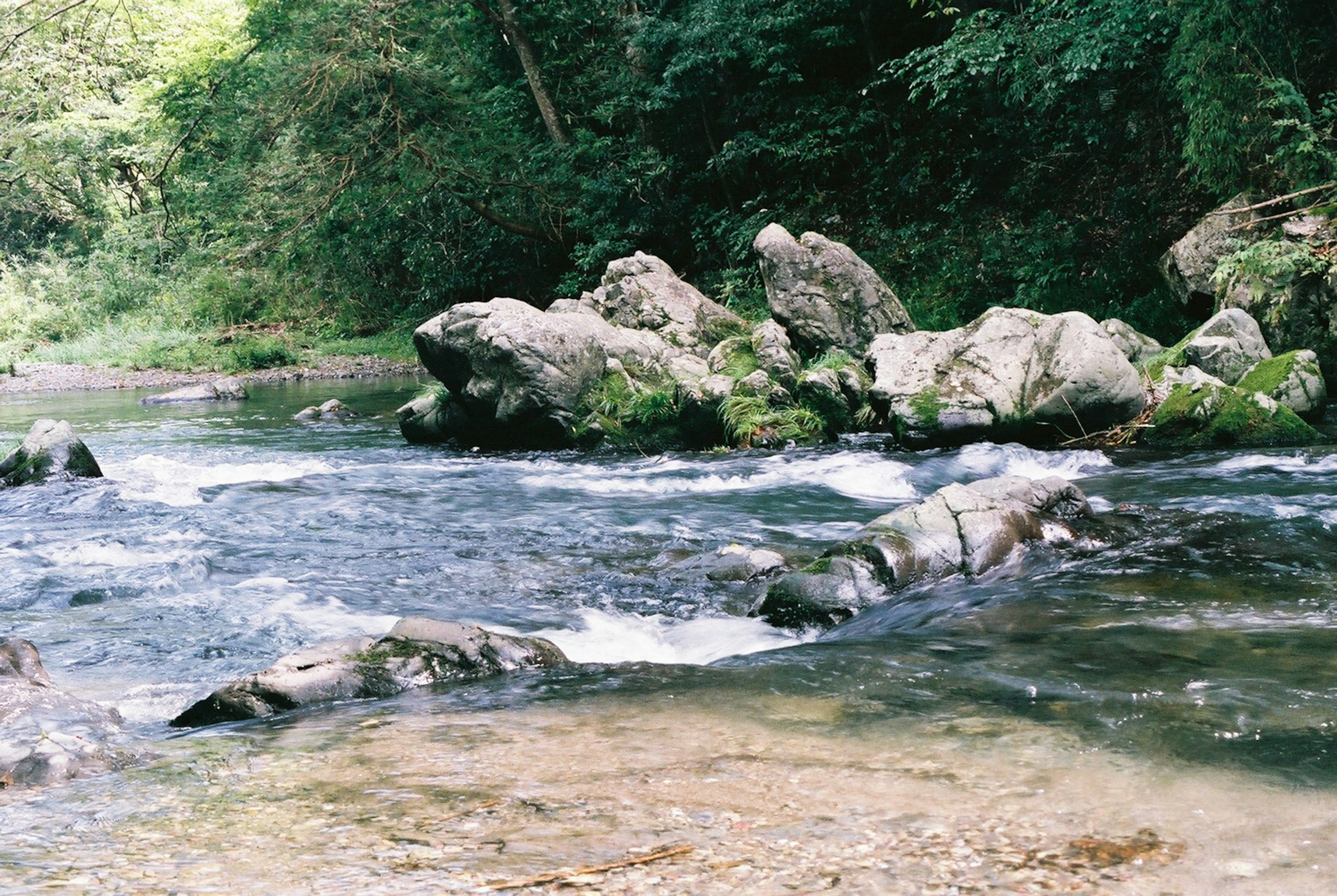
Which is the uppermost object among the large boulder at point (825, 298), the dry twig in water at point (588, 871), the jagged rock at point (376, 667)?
the large boulder at point (825, 298)

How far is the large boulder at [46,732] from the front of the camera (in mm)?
3344

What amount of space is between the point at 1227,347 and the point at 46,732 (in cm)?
1084

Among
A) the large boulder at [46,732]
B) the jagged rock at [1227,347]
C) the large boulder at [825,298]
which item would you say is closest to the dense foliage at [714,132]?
the jagged rock at [1227,347]

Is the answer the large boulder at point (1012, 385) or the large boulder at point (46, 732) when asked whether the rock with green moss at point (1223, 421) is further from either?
the large boulder at point (46, 732)

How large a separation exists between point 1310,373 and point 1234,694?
7.80 meters

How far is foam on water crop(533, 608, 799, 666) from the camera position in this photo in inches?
196

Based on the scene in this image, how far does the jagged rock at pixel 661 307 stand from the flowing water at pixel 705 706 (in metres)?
5.48

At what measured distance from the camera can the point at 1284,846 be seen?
259cm

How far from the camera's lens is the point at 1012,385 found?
10578 millimetres

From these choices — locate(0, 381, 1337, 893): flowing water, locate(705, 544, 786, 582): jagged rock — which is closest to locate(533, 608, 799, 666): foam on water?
locate(0, 381, 1337, 893): flowing water

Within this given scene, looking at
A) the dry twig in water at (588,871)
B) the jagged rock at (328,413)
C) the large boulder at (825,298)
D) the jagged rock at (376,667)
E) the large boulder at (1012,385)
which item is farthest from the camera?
the jagged rock at (328,413)

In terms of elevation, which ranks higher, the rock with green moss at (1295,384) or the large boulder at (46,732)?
the large boulder at (46,732)

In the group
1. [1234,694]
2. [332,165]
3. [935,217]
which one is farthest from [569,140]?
[1234,694]

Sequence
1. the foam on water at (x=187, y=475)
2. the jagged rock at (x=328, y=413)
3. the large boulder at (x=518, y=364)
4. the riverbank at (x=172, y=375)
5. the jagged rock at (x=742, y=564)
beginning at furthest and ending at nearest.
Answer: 1. the riverbank at (x=172, y=375)
2. the jagged rock at (x=328, y=413)
3. the large boulder at (x=518, y=364)
4. the foam on water at (x=187, y=475)
5. the jagged rock at (x=742, y=564)
